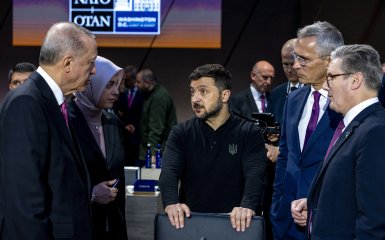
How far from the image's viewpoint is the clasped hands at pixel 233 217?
7.88 ft

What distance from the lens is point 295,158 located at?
9.70ft

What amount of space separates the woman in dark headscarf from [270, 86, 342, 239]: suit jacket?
0.78 m

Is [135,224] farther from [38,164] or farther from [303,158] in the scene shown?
[38,164]

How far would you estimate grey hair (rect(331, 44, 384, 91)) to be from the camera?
2.27 meters

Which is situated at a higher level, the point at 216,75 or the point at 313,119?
the point at 216,75

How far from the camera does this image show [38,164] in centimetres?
208

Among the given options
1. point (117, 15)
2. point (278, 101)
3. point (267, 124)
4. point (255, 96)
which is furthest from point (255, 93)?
point (117, 15)

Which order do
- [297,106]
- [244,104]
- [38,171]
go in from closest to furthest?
1. [38,171]
2. [297,106]
3. [244,104]

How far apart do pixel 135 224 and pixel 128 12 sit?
14.3 feet

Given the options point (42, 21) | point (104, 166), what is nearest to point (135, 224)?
point (104, 166)

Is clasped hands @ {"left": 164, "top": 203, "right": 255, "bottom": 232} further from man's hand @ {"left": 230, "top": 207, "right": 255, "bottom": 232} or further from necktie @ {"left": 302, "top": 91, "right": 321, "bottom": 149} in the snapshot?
necktie @ {"left": 302, "top": 91, "right": 321, "bottom": 149}

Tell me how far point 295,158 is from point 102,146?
37.4 inches

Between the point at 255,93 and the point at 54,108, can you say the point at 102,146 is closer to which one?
the point at 54,108

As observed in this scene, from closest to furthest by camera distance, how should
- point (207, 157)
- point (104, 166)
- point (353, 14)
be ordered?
1. point (207, 157)
2. point (104, 166)
3. point (353, 14)
